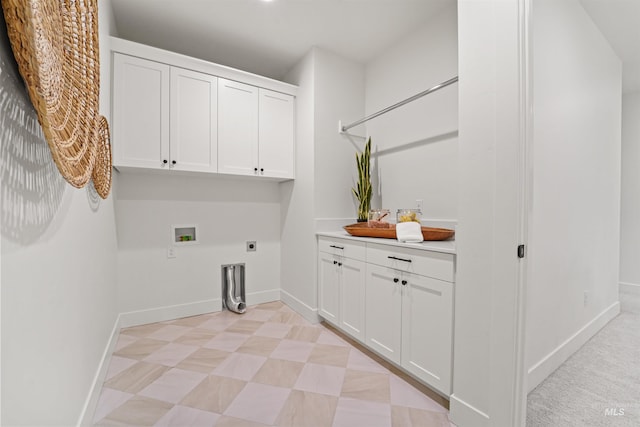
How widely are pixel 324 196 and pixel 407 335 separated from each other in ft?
4.57

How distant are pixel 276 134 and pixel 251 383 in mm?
2118

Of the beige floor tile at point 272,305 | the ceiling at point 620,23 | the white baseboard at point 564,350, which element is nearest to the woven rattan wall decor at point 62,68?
the beige floor tile at point 272,305

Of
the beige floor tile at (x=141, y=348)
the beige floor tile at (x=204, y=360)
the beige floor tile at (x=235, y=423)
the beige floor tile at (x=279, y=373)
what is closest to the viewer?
the beige floor tile at (x=235, y=423)

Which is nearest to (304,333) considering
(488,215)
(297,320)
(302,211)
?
(297,320)

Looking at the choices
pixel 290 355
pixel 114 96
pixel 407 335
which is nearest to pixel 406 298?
pixel 407 335

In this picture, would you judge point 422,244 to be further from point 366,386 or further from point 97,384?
point 97,384

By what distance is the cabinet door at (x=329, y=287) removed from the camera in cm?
231

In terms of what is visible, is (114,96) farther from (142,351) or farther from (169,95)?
(142,351)

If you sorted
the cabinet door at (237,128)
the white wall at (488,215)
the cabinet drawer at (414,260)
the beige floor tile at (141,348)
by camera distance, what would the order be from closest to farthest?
the white wall at (488,215), the cabinet drawer at (414,260), the beige floor tile at (141,348), the cabinet door at (237,128)

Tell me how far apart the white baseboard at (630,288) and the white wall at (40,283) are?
5.43 meters

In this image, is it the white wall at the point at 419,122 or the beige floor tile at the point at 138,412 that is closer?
the beige floor tile at the point at 138,412

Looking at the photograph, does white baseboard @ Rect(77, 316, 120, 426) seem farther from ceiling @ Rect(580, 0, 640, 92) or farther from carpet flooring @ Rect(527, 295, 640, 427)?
ceiling @ Rect(580, 0, 640, 92)

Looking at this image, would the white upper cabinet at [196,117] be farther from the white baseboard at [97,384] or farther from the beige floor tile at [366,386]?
the beige floor tile at [366,386]

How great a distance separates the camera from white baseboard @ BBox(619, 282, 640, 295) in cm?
347
